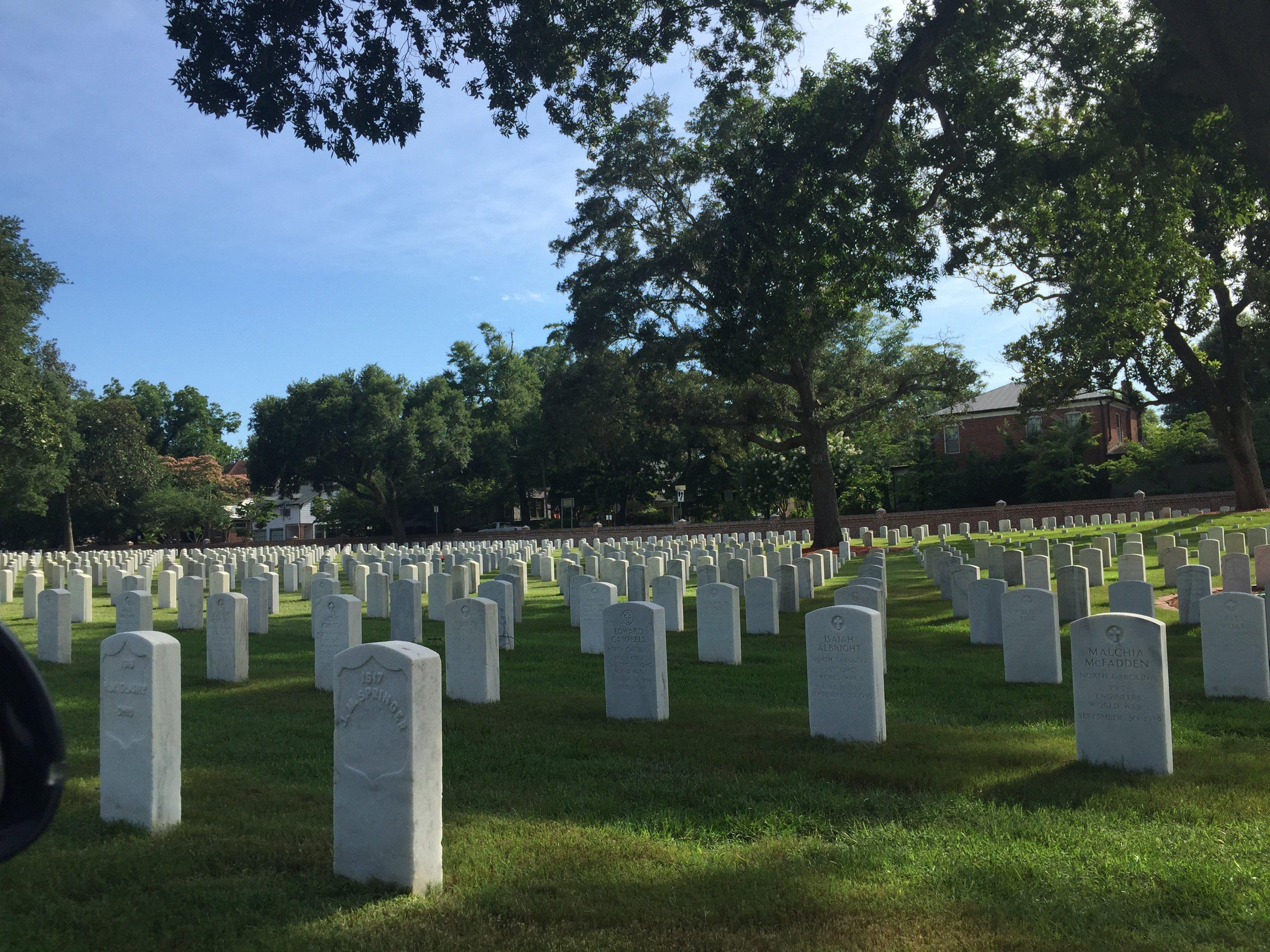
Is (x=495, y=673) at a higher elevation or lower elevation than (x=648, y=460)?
lower

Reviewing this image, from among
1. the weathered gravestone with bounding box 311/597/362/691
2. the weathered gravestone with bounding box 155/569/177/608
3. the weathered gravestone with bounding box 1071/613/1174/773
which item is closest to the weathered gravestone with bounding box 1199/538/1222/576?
the weathered gravestone with bounding box 1071/613/1174/773

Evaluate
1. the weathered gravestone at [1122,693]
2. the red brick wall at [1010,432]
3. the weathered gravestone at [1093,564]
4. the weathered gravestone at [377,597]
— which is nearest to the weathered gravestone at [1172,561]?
the weathered gravestone at [1093,564]

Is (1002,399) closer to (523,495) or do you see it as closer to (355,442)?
(523,495)

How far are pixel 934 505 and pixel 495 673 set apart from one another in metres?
45.7

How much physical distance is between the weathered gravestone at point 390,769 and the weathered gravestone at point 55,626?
895cm

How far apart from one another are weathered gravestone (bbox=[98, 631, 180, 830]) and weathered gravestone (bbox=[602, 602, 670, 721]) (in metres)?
3.60

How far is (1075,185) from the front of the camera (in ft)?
49.8

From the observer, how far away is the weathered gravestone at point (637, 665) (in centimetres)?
804

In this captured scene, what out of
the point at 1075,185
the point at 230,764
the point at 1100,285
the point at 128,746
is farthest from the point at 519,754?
the point at 1100,285

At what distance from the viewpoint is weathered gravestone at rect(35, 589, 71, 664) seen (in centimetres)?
1170

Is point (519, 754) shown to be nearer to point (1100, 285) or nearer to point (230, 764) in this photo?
point (230, 764)

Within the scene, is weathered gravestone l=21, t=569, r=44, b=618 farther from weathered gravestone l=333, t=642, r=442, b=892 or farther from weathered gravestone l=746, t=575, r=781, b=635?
weathered gravestone l=333, t=642, r=442, b=892

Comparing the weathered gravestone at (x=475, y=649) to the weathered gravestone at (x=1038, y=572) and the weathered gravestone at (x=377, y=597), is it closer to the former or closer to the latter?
the weathered gravestone at (x=377, y=597)

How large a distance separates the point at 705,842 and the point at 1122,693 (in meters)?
3.06
